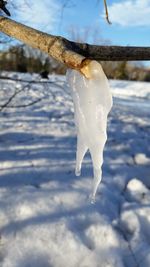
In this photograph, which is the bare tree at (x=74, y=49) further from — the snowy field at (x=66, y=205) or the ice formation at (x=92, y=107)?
the snowy field at (x=66, y=205)

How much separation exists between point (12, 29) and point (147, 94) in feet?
86.3

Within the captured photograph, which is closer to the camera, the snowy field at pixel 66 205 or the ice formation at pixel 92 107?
the ice formation at pixel 92 107

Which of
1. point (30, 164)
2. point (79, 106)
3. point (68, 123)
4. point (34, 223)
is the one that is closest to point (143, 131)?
point (68, 123)

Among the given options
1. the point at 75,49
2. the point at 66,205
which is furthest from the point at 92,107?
the point at 66,205

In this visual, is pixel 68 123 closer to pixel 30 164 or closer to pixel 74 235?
pixel 30 164

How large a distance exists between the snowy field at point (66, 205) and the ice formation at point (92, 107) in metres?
2.21

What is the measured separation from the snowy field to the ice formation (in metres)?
2.21

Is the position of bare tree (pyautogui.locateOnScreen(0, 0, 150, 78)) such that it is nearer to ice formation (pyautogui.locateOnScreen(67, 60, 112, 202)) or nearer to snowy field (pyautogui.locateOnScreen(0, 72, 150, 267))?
ice formation (pyautogui.locateOnScreen(67, 60, 112, 202))

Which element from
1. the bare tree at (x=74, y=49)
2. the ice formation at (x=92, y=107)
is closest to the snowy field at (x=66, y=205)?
the ice formation at (x=92, y=107)

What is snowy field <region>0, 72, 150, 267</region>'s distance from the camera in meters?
3.70

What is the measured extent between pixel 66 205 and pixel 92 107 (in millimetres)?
3179

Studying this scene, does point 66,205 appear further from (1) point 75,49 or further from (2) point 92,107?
(1) point 75,49

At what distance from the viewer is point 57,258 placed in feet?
11.9

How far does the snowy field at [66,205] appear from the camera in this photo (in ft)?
12.1
